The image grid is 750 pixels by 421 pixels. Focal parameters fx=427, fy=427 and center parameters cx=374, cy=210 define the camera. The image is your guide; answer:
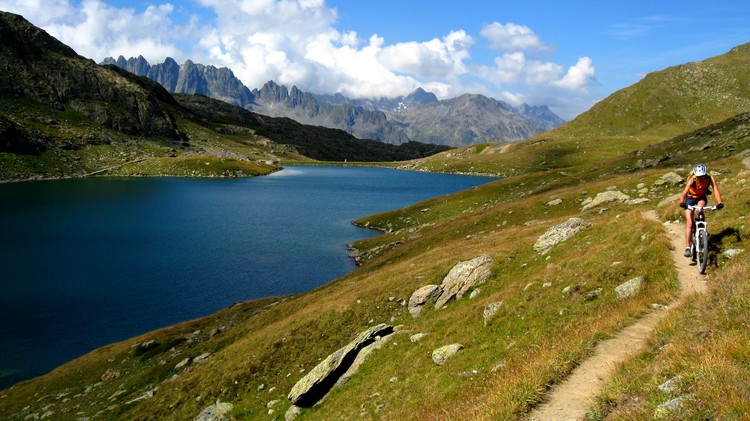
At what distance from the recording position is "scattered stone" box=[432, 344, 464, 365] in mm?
19641

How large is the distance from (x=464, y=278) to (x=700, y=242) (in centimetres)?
1459

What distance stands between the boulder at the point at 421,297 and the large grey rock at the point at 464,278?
0.44 metres

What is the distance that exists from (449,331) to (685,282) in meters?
10.8

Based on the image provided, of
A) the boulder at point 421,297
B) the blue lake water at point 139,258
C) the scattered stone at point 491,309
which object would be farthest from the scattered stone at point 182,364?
the scattered stone at point 491,309

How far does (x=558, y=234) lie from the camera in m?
31.8

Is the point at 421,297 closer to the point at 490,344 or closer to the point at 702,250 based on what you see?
the point at 490,344

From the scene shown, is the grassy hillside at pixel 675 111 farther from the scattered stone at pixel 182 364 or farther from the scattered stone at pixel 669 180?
the scattered stone at pixel 182 364

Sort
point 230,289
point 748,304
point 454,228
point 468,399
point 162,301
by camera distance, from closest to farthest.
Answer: point 748,304, point 468,399, point 162,301, point 230,289, point 454,228

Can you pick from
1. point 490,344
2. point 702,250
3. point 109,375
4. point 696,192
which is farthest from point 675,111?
point 109,375

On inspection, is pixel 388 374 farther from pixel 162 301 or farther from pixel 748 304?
pixel 162 301

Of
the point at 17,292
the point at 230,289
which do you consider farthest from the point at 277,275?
the point at 17,292

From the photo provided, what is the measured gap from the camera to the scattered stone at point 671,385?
9477 millimetres

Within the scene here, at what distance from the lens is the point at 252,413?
25.5m

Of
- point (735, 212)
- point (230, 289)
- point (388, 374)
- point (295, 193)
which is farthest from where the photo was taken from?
point (295, 193)
